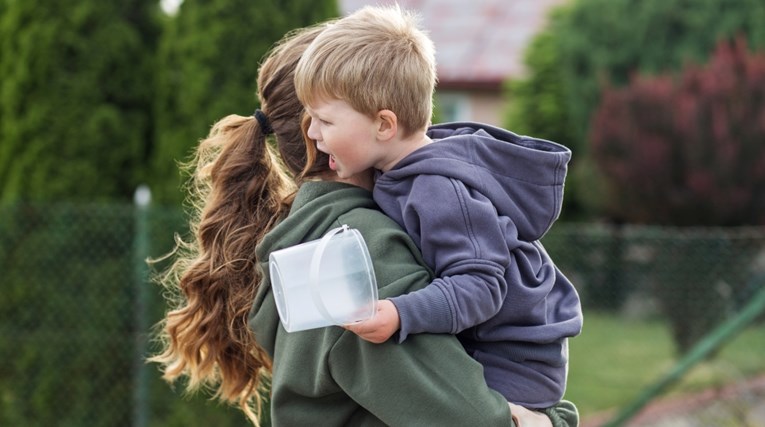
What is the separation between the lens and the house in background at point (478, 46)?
52.6 feet

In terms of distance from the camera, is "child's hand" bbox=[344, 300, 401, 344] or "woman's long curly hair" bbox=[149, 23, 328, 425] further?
"woman's long curly hair" bbox=[149, 23, 328, 425]

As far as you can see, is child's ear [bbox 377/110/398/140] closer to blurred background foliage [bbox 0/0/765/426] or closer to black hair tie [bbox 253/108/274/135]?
black hair tie [bbox 253/108/274/135]

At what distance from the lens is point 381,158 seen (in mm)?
2117

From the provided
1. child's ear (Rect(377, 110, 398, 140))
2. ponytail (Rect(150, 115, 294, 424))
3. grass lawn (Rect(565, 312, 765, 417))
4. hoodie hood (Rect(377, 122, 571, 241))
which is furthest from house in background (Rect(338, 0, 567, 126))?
child's ear (Rect(377, 110, 398, 140))

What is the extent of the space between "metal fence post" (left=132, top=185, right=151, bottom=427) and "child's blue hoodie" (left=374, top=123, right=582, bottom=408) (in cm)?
423

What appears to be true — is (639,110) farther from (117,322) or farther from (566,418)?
(566,418)

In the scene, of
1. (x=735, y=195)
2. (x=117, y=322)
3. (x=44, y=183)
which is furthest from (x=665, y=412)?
(x=44, y=183)

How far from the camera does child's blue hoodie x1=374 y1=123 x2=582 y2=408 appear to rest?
1968 millimetres

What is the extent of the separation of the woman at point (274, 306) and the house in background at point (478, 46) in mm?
12669

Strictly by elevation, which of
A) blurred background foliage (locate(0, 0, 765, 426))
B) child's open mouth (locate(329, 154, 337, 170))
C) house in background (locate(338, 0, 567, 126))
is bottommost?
house in background (locate(338, 0, 567, 126))

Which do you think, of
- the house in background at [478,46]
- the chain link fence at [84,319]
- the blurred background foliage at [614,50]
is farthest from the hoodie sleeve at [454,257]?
the house in background at [478,46]

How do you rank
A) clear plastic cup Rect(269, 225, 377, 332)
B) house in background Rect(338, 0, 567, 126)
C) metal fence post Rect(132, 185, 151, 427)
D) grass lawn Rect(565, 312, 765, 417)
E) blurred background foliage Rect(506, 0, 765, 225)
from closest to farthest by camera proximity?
clear plastic cup Rect(269, 225, 377, 332) → metal fence post Rect(132, 185, 151, 427) → grass lawn Rect(565, 312, 765, 417) → blurred background foliage Rect(506, 0, 765, 225) → house in background Rect(338, 0, 567, 126)

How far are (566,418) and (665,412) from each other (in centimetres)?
593

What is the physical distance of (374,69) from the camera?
6.60ft
